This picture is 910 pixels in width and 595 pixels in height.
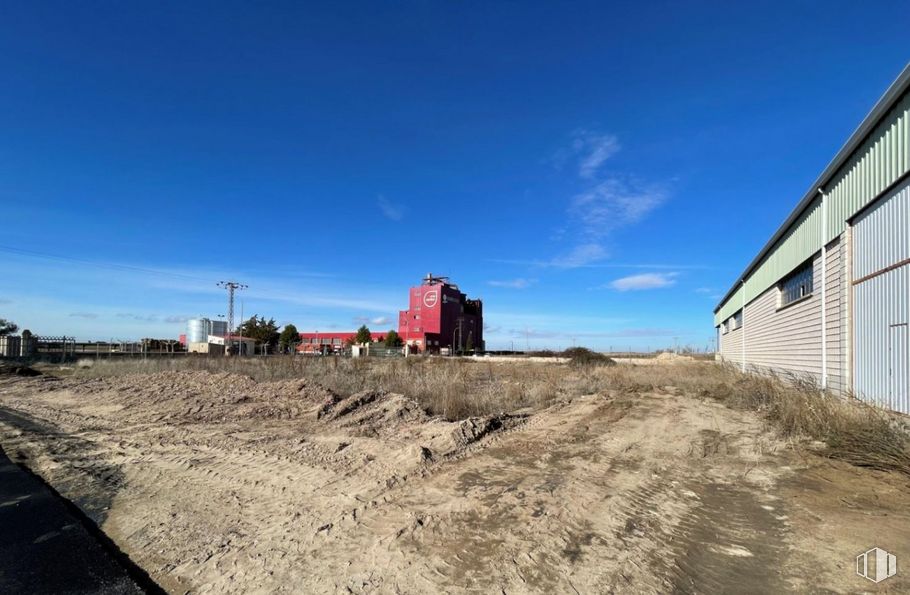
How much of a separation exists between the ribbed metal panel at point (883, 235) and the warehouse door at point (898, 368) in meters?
1.30

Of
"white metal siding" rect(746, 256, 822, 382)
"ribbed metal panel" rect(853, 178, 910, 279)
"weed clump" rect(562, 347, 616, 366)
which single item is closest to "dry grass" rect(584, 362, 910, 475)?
"white metal siding" rect(746, 256, 822, 382)

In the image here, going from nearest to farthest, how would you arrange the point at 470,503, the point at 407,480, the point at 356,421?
the point at 470,503
the point at 407,480
the point at 356,421

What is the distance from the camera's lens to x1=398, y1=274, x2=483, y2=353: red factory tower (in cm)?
9869

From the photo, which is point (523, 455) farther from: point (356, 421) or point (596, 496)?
point (356, 421)

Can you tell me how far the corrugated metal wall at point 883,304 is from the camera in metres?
8.68

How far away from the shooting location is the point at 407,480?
6.35 m

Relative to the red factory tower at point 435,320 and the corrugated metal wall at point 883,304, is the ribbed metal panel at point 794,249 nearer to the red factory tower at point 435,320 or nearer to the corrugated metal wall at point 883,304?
the corrugated metal wall at point 883,304

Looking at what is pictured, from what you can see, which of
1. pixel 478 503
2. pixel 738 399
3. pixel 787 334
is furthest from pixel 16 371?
pixel 787 334

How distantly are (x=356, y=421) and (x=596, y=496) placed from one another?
21.2 ft

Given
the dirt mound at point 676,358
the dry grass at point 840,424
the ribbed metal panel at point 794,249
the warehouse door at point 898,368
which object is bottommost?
the dirt mound at point 676,358

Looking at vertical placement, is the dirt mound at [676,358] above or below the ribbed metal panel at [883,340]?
below

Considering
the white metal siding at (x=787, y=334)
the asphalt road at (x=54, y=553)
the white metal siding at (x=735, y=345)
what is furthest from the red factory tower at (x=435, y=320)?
the asphalt road at (x=54, y=553)

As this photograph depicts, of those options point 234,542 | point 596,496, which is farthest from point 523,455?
point 234,542

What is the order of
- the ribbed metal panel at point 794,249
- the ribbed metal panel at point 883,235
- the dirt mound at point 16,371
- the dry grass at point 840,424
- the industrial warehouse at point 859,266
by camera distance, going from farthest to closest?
the dirt mound at point 16,371
the ribbed metal panel at point 794,249
the industrial warehouse at point 859,266
the ribbed metal panel at point 883,235
the dry grass at point 840,424
